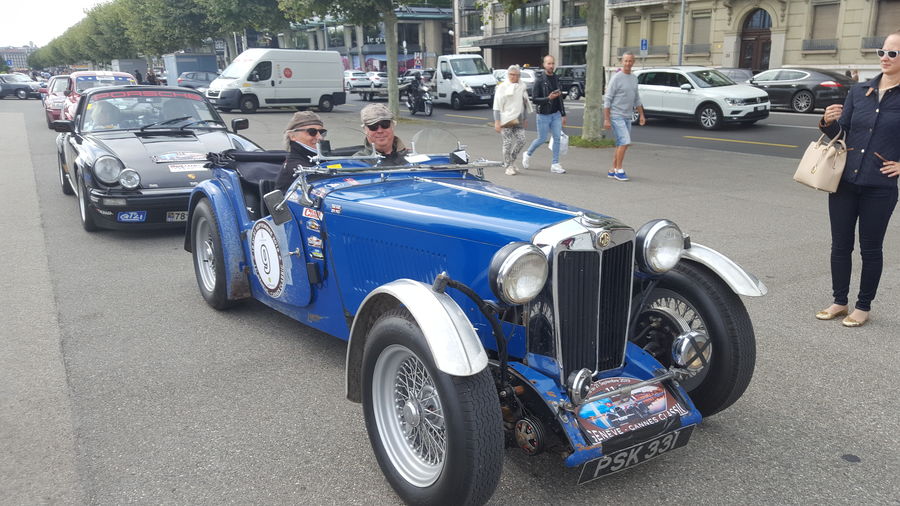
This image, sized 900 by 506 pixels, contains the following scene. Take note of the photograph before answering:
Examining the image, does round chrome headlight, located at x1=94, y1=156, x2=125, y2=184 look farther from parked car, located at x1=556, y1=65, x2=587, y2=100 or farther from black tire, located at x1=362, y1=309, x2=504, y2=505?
parked car, located at x1=556, y1=65, x2=587, y2=100

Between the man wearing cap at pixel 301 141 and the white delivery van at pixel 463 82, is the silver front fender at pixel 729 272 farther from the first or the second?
the white delivery van at pixel 463 82

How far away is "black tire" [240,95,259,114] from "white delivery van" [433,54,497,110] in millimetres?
6956

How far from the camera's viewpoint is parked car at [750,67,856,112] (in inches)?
798

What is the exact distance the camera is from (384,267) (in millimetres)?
3328

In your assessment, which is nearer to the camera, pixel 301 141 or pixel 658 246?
pixel 658 246

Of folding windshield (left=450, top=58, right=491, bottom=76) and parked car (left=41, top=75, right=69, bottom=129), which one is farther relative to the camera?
folding windshield (left=450, top=58, right=491, bottom=76)

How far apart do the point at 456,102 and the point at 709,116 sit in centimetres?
1064

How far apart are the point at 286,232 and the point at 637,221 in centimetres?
490

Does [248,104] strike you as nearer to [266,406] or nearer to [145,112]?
[145,112]

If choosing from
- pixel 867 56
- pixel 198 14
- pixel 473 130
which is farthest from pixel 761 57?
pixel 198 14

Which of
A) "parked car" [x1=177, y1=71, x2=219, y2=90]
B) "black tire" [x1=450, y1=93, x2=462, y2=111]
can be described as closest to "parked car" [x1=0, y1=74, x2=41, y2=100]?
"parked car" [x1=177, y1=71, x2=219, y2=90]

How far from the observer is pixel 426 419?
9.07 feet

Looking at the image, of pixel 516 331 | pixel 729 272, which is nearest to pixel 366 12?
pixel 729 272

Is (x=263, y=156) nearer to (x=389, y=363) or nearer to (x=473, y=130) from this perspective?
(x=389, y=363)
